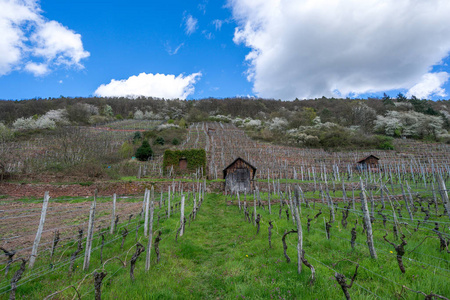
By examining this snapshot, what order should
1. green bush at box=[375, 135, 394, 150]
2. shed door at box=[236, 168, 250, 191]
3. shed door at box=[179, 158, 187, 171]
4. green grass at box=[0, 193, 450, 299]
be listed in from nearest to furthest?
green grass at box=[0, 193, 450, 299]
shed door at box=[236, 168, 250, 191]
shed door at box=[179, 158, 187, 171]
green bush at box=[375, 135, 394, 150]

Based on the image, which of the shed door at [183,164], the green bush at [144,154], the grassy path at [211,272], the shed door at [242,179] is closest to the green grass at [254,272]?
the grassy path at [211,272]

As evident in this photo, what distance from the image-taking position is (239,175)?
24938mm

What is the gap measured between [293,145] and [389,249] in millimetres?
54283

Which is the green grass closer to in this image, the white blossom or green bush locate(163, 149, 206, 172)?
green bush locate(163, 149, 206, 172)

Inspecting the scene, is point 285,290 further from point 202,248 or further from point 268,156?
point 268,156

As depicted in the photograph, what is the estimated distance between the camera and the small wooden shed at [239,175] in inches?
971

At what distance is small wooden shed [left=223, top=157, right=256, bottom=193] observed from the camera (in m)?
24.7

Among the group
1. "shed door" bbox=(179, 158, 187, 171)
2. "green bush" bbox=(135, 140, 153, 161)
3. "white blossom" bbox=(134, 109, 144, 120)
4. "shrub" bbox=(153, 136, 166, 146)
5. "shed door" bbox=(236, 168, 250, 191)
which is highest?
"white blossom" bbox=(134, 109, 144, 120)

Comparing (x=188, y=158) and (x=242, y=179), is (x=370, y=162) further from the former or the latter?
(x=188, y=158)

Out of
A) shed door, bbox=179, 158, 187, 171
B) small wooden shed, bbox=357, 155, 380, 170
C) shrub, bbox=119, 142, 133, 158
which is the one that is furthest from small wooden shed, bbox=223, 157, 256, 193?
shrub, bbox=119, 142, 133, 158

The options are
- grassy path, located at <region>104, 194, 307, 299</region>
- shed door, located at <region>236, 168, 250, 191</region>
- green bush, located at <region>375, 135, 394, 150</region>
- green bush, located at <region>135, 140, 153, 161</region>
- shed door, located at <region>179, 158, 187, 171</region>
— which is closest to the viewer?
grassy path, located at <region>104, 194, 307, 299</region>

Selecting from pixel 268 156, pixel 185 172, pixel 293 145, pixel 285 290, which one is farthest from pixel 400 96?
pixel 285 290

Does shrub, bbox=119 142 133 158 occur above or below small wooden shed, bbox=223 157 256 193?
above

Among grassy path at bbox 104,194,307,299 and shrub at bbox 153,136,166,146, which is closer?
grassy path at bbox 104,194,307,299
